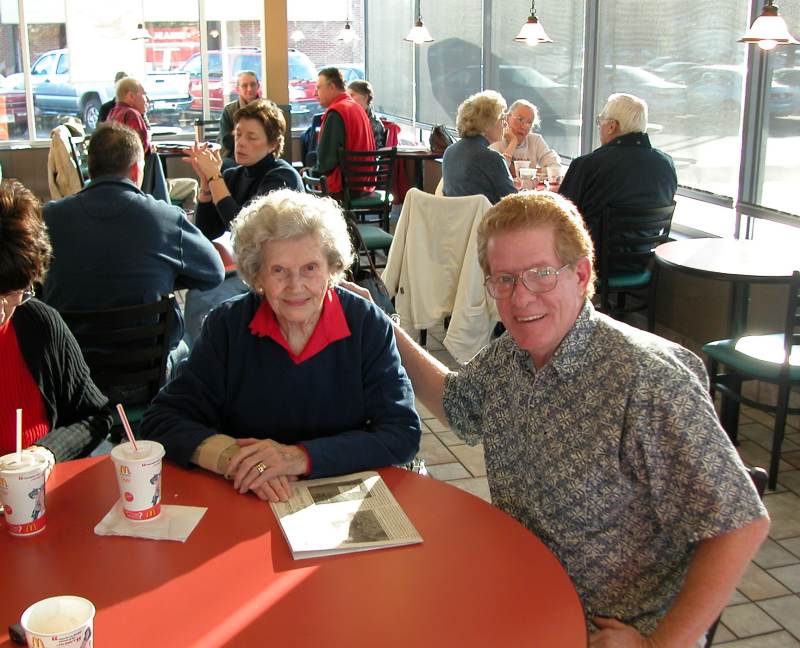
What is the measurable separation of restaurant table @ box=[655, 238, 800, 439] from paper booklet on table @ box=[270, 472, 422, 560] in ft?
7.60

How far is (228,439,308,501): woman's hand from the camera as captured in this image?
1642mm

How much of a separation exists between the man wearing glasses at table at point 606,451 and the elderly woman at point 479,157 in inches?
130

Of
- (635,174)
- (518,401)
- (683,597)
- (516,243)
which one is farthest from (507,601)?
(635,174)

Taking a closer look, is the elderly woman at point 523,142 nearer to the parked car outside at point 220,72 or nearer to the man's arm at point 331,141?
the man's arm at point 331,141

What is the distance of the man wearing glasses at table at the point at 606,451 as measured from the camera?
1377 millimetres

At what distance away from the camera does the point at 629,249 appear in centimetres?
468

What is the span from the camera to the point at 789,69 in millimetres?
4434

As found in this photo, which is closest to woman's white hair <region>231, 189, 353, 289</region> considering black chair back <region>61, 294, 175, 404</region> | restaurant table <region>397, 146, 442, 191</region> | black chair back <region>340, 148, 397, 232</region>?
black chair back <region>61, 294, 175, 404</region>

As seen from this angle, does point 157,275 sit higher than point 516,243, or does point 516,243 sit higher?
point 516,243

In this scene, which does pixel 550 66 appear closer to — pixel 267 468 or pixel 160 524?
pixel 267 468

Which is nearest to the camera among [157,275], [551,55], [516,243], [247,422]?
[516,243]

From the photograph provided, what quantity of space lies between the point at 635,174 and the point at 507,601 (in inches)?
145

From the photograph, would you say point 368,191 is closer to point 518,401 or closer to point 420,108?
point 420,108

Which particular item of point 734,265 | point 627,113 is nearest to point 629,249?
point 627,113
